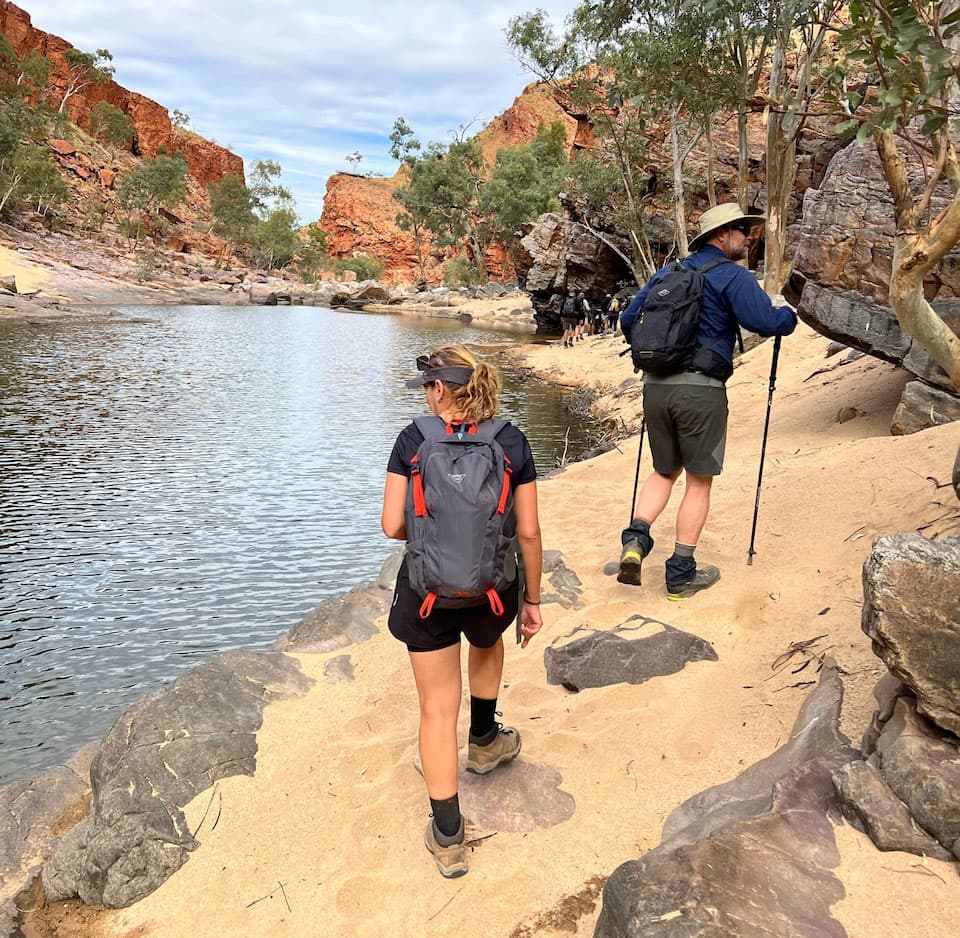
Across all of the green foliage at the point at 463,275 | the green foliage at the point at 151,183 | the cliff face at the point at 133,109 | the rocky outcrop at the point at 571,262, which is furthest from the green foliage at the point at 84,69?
the rocky outcrop at the point at 571,262

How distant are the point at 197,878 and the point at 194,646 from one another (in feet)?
9.89

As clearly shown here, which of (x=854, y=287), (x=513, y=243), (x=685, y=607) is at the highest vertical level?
(x=513, y=243)

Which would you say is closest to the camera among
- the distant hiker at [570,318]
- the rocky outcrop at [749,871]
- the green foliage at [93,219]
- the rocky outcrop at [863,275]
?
the rocky outcrop at [749,871]

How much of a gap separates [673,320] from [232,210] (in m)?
94.1

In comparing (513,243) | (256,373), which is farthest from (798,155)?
(513,243)

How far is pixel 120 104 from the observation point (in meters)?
114

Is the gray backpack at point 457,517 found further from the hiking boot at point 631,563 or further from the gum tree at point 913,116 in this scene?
the hiking boot at point 631,563

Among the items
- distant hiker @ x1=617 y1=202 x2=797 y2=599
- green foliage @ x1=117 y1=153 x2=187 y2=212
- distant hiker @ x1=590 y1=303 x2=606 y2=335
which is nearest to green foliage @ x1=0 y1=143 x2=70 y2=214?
green foliage @ x1=117 y1=153 x2=187 y2=212

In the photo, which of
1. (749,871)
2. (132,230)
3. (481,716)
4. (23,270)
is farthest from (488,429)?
(132,230)

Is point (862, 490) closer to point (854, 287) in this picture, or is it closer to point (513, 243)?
→ point (854, 287)

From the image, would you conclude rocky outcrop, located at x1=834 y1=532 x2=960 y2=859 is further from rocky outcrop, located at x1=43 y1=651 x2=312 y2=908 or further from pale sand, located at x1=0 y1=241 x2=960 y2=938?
rocky outcrop, located at x1=43 y1=651 x2=312 y2=908

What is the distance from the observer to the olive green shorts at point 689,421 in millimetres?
4309

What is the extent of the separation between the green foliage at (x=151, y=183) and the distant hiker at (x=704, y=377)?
79.8m

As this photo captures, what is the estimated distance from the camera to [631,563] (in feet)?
15.7
